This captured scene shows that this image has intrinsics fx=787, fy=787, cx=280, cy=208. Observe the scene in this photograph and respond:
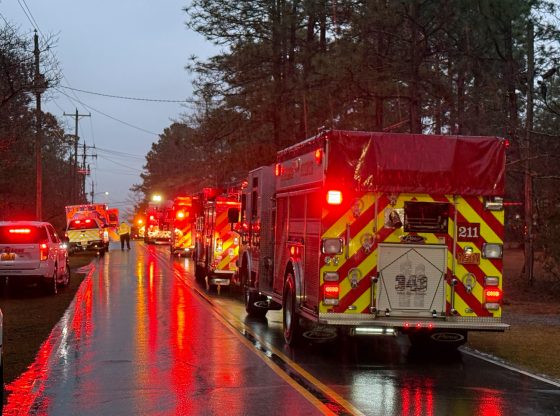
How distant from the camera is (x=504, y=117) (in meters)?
20.3

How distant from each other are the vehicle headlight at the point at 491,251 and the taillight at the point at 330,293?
203 cm

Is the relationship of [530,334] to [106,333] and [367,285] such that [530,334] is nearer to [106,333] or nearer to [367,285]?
[367,285]

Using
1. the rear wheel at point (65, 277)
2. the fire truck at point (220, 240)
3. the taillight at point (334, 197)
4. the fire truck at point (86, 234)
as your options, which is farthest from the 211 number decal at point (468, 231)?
the fire truck at point (86, 234)

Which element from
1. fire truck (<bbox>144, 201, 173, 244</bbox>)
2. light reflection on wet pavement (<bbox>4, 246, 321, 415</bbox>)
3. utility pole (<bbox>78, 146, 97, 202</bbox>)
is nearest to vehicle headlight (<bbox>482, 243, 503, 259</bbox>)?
light reflection on wet pavement (<bbox>4, 246, 321, 415</bbox>)

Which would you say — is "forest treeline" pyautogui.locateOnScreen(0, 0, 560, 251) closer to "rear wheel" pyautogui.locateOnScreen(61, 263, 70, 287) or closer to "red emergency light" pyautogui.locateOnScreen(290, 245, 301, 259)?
"rear wheel" pyautogui.locateOnScreen(61, 263, 70, 287)

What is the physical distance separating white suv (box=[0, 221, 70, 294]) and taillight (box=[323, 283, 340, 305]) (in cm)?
1109

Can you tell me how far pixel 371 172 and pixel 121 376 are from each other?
4.06 m

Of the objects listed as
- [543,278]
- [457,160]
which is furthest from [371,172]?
[543,278]

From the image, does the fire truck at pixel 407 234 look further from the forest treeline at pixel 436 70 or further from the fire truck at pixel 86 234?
the fire truck at pixel 86 234

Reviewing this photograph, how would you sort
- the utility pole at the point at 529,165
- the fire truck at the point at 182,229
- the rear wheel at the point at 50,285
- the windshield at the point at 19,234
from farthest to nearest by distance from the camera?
the fire truck at the point at 182,229, the utility pole at the point at 529,165, the rear wheel at the point at 50,285, the windshield at the point at 19,234

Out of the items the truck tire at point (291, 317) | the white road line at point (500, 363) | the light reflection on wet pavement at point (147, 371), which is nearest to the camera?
the light reflection on wet pavement at point (147, 371)

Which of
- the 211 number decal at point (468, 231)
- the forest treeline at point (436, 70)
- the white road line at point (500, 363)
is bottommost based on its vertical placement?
the white road line at point (500, 363)

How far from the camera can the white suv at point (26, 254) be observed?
19.0m

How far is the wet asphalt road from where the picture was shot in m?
7.68
